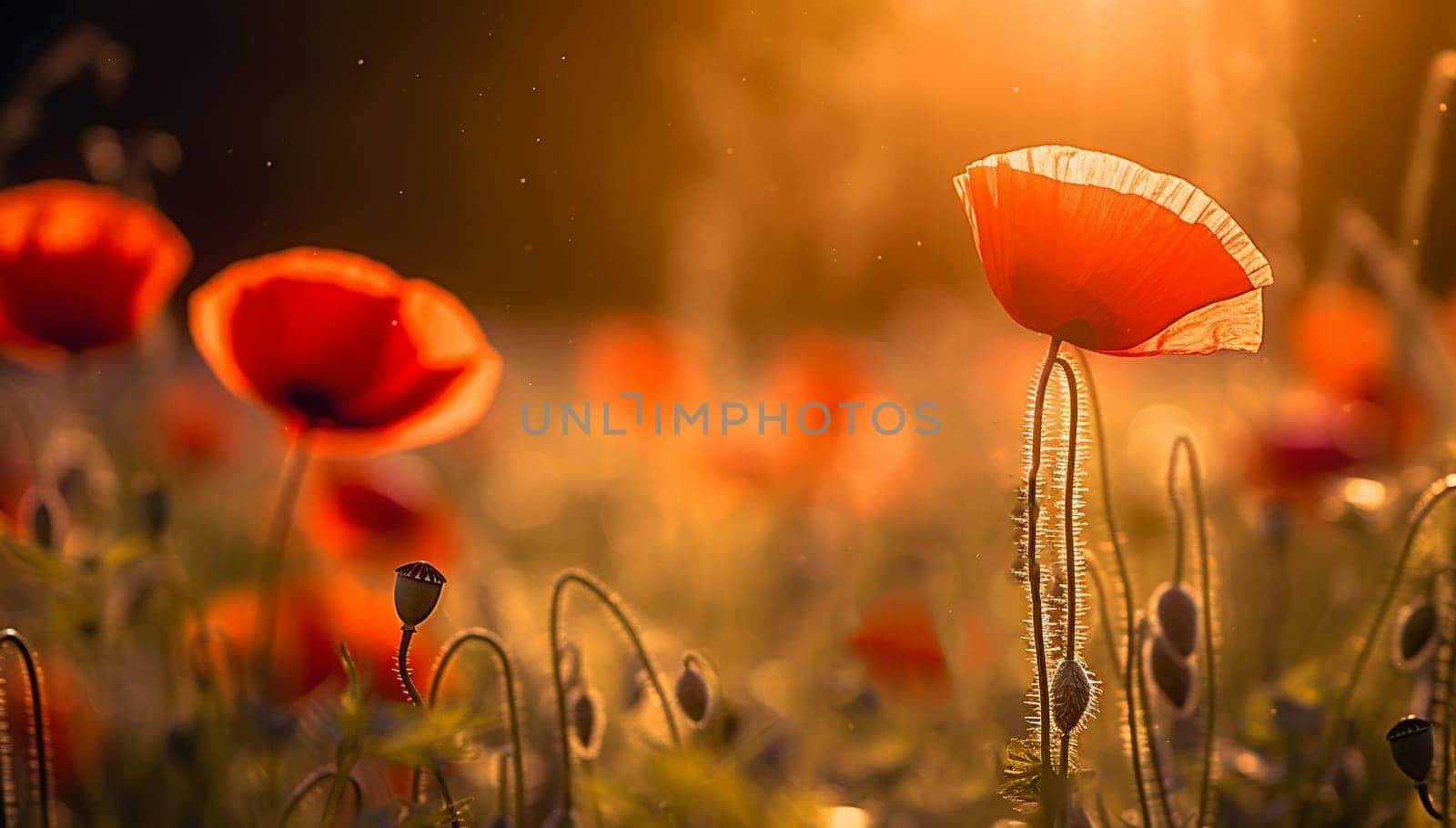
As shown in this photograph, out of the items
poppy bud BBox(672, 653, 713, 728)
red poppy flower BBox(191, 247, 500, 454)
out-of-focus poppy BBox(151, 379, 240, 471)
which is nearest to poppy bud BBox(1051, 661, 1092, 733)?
poppy bud BBox(672, 653, 713, 728)

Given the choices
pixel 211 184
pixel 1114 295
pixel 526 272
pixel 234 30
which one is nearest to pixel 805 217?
pixel 526 272

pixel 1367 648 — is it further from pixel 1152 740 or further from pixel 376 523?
pixel 376 523

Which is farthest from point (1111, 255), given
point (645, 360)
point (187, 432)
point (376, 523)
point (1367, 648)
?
point (187, 432)

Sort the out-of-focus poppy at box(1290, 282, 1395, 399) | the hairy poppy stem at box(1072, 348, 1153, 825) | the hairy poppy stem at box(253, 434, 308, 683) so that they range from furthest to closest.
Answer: the out-of-focus poppy at box(1290, 282, 1395, 399) → the hairy poppy stem at box(253, 434, 308, 683) → the hairy poppy stem at box(1072, 348, 1153, 825)

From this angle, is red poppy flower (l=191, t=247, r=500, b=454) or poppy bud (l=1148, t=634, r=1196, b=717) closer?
poppy bud (l=1148, t=634, r=1196, b=717)

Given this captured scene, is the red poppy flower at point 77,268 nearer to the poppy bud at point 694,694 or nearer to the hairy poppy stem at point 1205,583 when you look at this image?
the poppy bud at point 694,694

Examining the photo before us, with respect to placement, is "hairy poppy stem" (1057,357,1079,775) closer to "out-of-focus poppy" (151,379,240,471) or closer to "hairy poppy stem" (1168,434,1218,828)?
"hairy poppy stem" (1168,434,1218,828)
